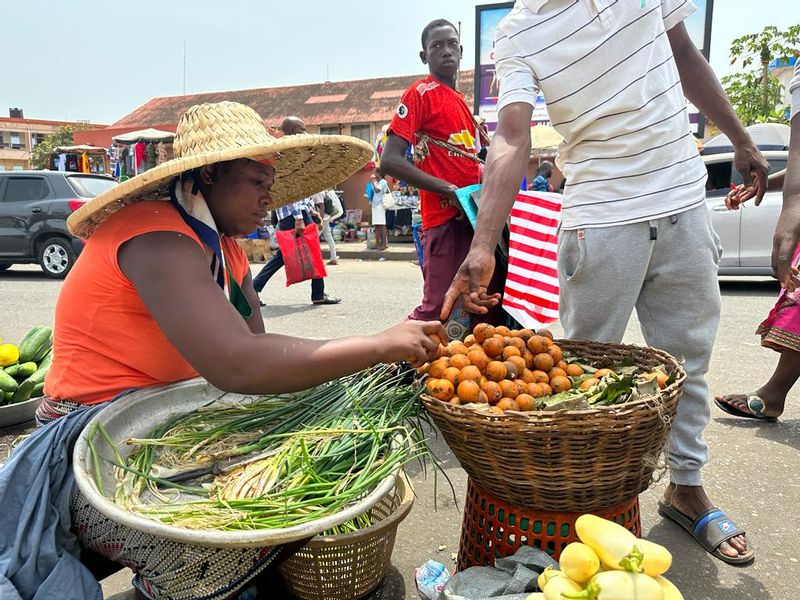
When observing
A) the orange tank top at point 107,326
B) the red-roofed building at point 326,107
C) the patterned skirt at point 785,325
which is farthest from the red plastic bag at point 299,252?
the red-roofed building at point 326,107

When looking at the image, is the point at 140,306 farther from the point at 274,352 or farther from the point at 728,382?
the point at 728,382

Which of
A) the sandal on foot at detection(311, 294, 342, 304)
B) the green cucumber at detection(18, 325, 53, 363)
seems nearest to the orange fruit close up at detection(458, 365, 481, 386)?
the green cucumber at detection(18, 325, 53, 363)

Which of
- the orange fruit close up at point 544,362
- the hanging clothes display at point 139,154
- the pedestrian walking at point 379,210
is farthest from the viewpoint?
the hanging clothes display at point 139,154

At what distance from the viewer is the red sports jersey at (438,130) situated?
3.29 metres

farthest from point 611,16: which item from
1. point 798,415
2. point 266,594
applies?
point 798,415

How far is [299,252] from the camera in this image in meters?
6.70

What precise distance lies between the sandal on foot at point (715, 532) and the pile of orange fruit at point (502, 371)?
31.8 inches

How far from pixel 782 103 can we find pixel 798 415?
61.7ft

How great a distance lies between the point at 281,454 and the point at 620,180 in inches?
56.2

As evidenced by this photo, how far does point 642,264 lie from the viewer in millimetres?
2176

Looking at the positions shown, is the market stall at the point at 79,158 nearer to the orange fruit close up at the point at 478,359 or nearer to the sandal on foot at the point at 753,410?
the sandal on foot at the point at 753,410

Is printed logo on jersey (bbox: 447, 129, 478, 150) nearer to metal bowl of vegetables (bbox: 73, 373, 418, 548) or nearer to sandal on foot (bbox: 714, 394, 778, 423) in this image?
metal bowl of vegetables (bbox: 73, 373, 418, 548)

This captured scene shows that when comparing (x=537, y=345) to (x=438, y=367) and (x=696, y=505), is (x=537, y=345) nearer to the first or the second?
(x=438, y=367)

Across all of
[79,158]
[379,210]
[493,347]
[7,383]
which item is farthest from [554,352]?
[79,158]
